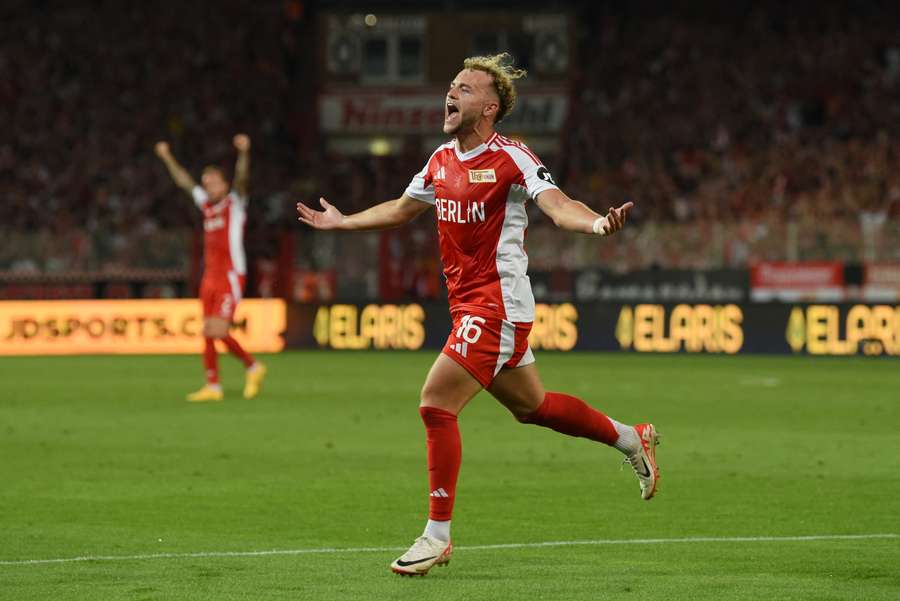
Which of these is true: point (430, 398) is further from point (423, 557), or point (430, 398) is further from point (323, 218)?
point (323, 218)

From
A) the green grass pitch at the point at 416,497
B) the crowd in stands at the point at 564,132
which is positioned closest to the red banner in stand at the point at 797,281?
the crowd in stands at the point at 564,132

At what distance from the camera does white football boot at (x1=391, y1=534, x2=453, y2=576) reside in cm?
728

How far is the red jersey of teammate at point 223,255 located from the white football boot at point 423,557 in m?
10.9

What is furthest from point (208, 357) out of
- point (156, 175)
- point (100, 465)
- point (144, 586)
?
point (156, 175)

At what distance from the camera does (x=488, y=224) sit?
768 centimetres

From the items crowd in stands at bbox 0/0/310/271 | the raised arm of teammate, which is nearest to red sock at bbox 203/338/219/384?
the raised arm of teammate

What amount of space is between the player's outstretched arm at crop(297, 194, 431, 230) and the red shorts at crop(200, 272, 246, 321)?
9.73 meters

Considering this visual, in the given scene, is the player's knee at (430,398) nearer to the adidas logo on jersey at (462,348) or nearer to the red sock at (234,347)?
the adidas logo on jersey at (462,348)

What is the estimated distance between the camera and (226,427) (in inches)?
591

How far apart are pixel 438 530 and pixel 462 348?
824 mm

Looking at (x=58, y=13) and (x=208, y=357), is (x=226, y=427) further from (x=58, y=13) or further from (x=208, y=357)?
(x=58, y=13)

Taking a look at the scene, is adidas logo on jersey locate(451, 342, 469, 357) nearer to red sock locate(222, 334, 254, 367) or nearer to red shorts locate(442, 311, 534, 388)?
red shorts locate(442, 311, 534, 388)

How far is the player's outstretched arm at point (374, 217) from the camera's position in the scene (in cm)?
819

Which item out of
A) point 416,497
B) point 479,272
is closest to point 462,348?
point 479,272
